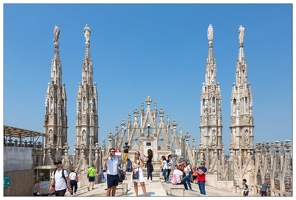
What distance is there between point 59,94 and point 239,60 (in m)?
14.5

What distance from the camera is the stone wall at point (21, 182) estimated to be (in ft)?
64.3

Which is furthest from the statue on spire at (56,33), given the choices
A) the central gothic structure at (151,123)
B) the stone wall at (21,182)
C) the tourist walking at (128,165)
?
the tourist walking at (128,165)

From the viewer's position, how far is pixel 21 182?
21.4 meters

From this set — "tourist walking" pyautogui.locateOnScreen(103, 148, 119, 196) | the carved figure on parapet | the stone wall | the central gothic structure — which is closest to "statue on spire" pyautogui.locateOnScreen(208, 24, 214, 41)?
the central gothic structure

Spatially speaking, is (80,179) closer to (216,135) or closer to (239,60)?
(216,135)

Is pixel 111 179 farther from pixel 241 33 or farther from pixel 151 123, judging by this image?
pixel 241 33

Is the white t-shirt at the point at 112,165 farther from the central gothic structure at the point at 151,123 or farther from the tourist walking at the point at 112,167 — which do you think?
the central gothic structure at the point at 151,123

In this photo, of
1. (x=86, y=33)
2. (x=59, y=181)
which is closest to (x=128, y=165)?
(x=59, y=181)

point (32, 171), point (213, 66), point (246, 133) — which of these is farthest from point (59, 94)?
point (246, 133)

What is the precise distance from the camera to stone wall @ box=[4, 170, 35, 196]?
19609 mm

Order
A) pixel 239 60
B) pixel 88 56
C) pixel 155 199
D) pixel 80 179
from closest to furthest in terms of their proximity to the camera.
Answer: pixel 155 199 < pixel 80 179 < pixel 239 60 < pixel 88 56

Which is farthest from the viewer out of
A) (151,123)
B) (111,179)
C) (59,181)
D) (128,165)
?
(151,123)

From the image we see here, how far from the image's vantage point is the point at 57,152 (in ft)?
93.6

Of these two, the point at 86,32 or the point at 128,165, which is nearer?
the point at 128,165
